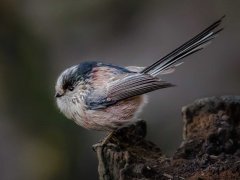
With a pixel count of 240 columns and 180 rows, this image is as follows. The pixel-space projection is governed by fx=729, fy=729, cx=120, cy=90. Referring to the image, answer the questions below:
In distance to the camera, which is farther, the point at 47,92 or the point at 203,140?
the point at 47,92

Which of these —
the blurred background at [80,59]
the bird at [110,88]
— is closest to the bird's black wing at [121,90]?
the bird at [110,88]

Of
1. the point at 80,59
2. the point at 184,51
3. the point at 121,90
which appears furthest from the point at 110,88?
the point at 80,59

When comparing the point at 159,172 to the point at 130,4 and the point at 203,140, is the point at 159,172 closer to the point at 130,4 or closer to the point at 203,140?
the point at 203,140

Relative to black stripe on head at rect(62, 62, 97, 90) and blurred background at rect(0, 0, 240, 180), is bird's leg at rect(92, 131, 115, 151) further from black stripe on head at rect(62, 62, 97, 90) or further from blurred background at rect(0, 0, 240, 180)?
blurred background at rect(0, 0, 240, 180)

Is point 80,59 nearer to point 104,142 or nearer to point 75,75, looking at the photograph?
point 75,75

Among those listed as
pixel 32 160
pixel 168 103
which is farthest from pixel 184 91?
pixel 32 160

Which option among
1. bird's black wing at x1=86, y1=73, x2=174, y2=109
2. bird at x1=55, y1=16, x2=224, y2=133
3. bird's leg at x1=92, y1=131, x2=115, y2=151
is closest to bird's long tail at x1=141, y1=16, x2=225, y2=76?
bird at x1=55, y1=16, x2=224, y2=133

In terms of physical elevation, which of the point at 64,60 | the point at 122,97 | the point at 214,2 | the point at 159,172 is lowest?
the point at 159,172

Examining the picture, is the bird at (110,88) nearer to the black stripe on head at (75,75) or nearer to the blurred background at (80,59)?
the black stripe on head at (75,75)
